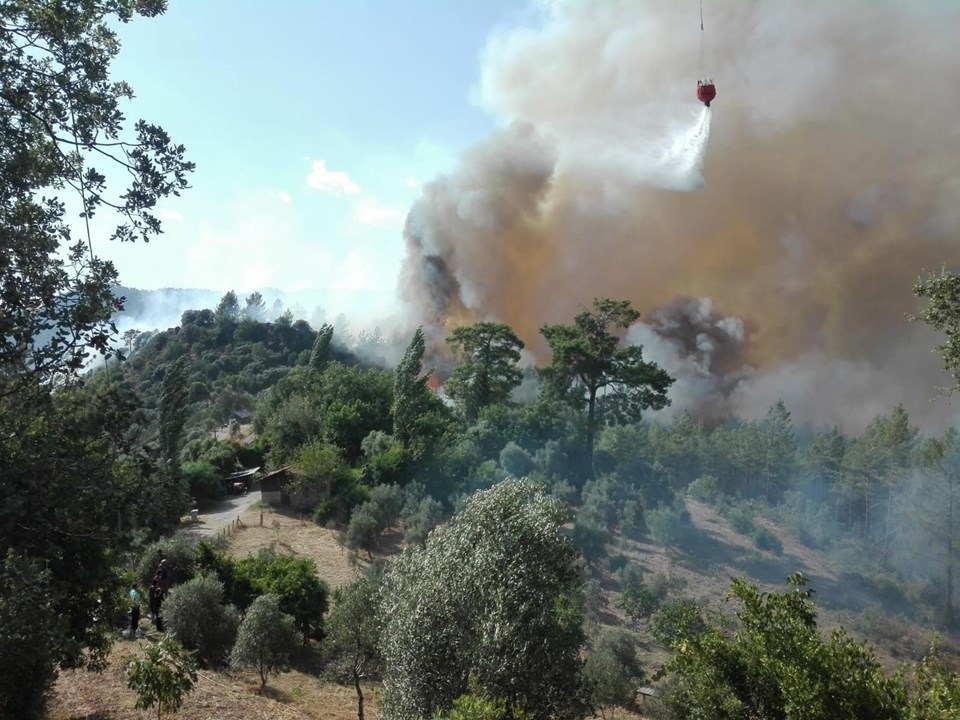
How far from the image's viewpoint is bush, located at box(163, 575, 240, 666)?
48.9 ft

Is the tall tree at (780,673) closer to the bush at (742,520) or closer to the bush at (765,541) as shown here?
the bush at (765,541)

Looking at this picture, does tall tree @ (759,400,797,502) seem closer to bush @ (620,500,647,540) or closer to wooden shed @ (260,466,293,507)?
bush @ (620,500,647,540)

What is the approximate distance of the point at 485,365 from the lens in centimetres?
3941

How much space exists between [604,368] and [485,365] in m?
7.48

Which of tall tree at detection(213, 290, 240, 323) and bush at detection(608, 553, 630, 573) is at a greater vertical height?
tall tree at detection(213, 290, 240, 323)

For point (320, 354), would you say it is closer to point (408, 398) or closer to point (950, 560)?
point (408, 398)

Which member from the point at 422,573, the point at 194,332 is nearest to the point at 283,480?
the point at 422,573

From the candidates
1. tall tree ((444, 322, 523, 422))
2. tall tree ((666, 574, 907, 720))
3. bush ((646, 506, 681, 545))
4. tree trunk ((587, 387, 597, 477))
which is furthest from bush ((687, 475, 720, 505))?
tall tree ((666, 574, 907, 720))

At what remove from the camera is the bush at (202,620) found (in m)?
14.9

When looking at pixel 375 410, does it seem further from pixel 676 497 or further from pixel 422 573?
pixel 422 573

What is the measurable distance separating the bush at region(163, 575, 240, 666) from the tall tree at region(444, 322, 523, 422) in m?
24.6

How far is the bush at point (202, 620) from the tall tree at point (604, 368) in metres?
23.5

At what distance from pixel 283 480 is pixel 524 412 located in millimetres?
14022

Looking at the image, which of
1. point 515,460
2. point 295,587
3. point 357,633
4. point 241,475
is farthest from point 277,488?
point 357,633
